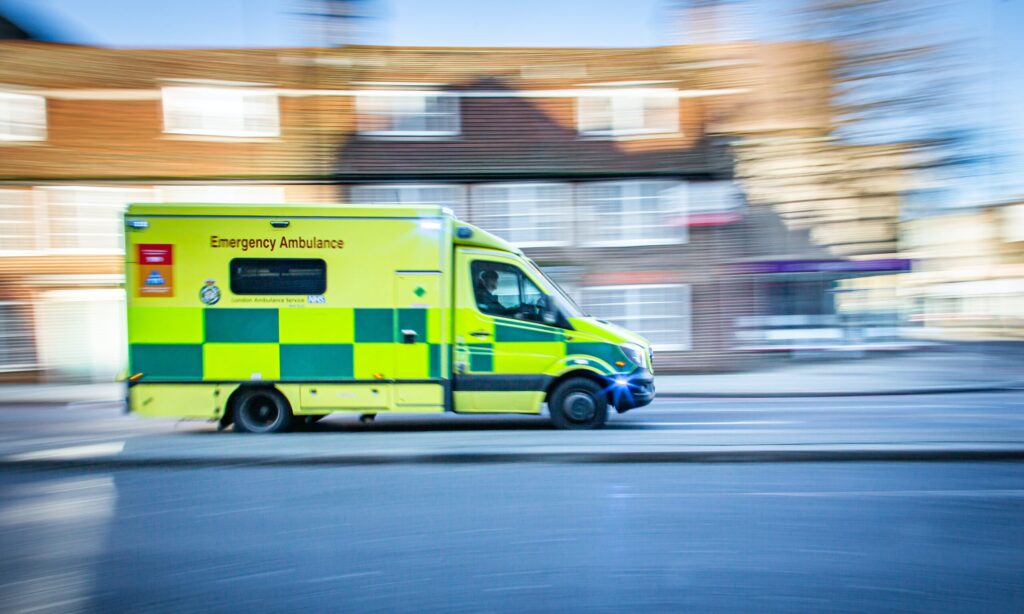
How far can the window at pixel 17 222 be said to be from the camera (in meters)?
17.7

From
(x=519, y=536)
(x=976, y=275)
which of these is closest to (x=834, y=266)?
(x=519, y=536)

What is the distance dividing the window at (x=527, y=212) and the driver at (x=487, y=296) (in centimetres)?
956

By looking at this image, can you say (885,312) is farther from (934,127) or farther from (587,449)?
(587,449)

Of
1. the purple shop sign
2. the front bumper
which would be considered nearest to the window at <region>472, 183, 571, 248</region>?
the purple shop sign

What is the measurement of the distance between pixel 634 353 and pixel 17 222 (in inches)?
660

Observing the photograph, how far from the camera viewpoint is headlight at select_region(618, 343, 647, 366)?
8867mm

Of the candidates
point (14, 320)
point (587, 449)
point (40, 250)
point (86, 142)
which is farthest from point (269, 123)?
point (587, 449)

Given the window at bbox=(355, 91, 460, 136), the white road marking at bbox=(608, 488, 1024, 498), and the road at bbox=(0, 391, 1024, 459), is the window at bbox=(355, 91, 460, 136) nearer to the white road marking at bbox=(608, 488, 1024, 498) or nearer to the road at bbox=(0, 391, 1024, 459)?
the road at bbox=(0, 391, 1024, 459)

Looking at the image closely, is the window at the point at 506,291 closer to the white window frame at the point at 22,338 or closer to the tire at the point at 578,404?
the tire at the point at 578,404

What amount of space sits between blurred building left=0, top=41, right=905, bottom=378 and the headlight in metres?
9.18

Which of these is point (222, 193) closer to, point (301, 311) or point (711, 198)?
point (301, 311)

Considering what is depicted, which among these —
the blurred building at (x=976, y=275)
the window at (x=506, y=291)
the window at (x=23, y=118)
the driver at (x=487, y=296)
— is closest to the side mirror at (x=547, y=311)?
A: the window at (x=506, y=291)

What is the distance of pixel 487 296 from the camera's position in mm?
8789

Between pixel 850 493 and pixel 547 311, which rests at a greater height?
pixel 547 311
